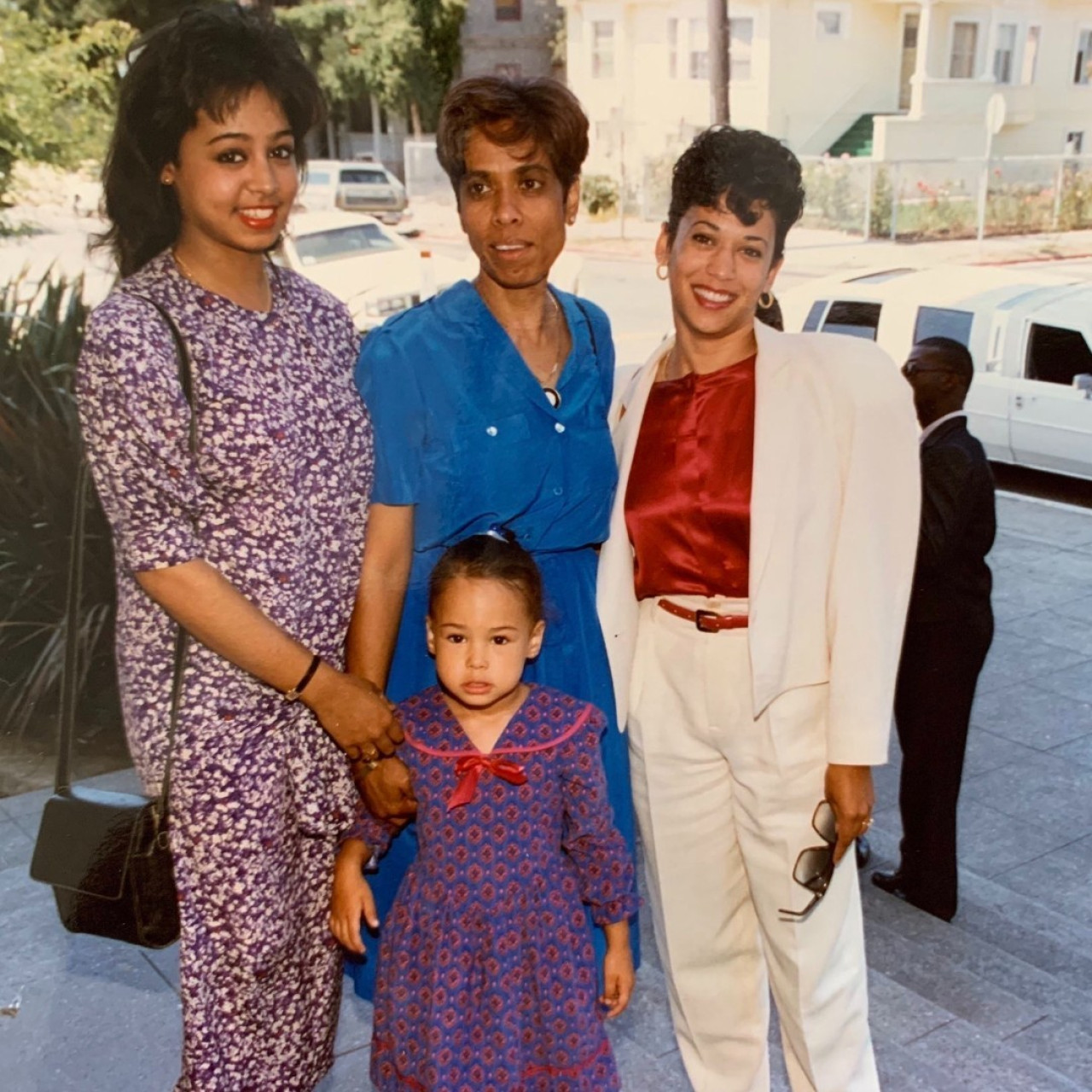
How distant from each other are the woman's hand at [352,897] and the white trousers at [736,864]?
0.60 m

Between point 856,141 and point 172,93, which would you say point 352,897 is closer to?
point 172,93

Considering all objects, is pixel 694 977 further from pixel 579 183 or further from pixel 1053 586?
pixel 1053 586

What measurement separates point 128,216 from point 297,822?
3.48 ft

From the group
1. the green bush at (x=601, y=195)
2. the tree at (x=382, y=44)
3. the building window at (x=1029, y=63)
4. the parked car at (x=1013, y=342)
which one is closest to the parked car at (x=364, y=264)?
the tree at (x=382, y=44)

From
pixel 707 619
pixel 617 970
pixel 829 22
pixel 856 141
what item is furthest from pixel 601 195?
A: pixel 617 970

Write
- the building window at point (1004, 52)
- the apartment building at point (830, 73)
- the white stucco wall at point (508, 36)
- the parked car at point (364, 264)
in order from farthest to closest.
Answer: the building window at point (1004, 52)
the apartment building at point (830, 73)
the parked car at point (364, 264)
the white stucco wall at point (508, 36)

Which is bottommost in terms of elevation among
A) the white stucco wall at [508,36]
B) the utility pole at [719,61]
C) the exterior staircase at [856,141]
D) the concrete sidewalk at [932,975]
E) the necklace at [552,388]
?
the concrete sidewalk at [932,975]

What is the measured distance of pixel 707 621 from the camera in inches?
91.4

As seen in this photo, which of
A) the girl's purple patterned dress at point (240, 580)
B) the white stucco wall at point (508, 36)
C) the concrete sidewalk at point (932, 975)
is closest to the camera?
the girl's purple patterned dress at point (240, 580)

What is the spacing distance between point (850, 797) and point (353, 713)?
0.92m

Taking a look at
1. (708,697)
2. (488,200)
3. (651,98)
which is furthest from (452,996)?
(651,98)

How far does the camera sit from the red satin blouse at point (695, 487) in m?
2.29

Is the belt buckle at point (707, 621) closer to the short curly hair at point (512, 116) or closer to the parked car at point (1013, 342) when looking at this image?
the short curly hair at point (512, 116)

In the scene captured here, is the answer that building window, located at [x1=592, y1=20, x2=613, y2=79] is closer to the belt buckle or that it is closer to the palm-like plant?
the palm-like plant
